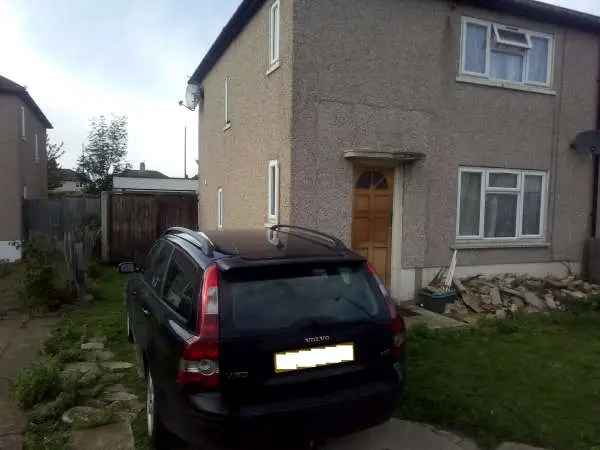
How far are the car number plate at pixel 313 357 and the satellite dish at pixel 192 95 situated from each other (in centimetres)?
1324

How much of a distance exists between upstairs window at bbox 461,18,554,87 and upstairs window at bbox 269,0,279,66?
10.8 feet

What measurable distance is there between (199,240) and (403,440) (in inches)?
86.2

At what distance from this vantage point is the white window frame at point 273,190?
796cm

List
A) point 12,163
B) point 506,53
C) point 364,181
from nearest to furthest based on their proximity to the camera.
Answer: point 364,181, point 506,53, point 12,163

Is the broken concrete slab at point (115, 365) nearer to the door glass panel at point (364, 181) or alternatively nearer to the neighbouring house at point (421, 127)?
the neighbouring house at point (421, 127)

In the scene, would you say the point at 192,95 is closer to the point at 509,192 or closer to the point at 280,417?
the point at 509,192

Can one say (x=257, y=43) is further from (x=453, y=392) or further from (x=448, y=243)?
(x=453, y=392)

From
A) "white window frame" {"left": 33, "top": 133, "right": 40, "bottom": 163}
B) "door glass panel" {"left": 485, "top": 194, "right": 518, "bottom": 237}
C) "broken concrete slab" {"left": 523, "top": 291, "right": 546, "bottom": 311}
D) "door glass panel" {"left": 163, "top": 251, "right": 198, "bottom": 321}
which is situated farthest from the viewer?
"white window frame" {"left": 33, "top": 133, "right": 40, "bottom": 163}

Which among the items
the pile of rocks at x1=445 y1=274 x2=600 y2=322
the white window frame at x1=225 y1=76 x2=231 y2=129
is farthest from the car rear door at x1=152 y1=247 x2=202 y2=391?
the white window frame at x1=225 y1=76 x2=231 y2=129

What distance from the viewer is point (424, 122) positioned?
8336 millimetres

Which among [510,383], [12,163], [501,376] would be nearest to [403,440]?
[510,383]

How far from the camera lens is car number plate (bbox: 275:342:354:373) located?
299 centimetres

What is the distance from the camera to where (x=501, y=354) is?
18.9ft

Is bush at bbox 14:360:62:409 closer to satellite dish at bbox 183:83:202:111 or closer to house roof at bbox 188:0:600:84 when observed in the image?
house roof at bbox 188:0:600:84
